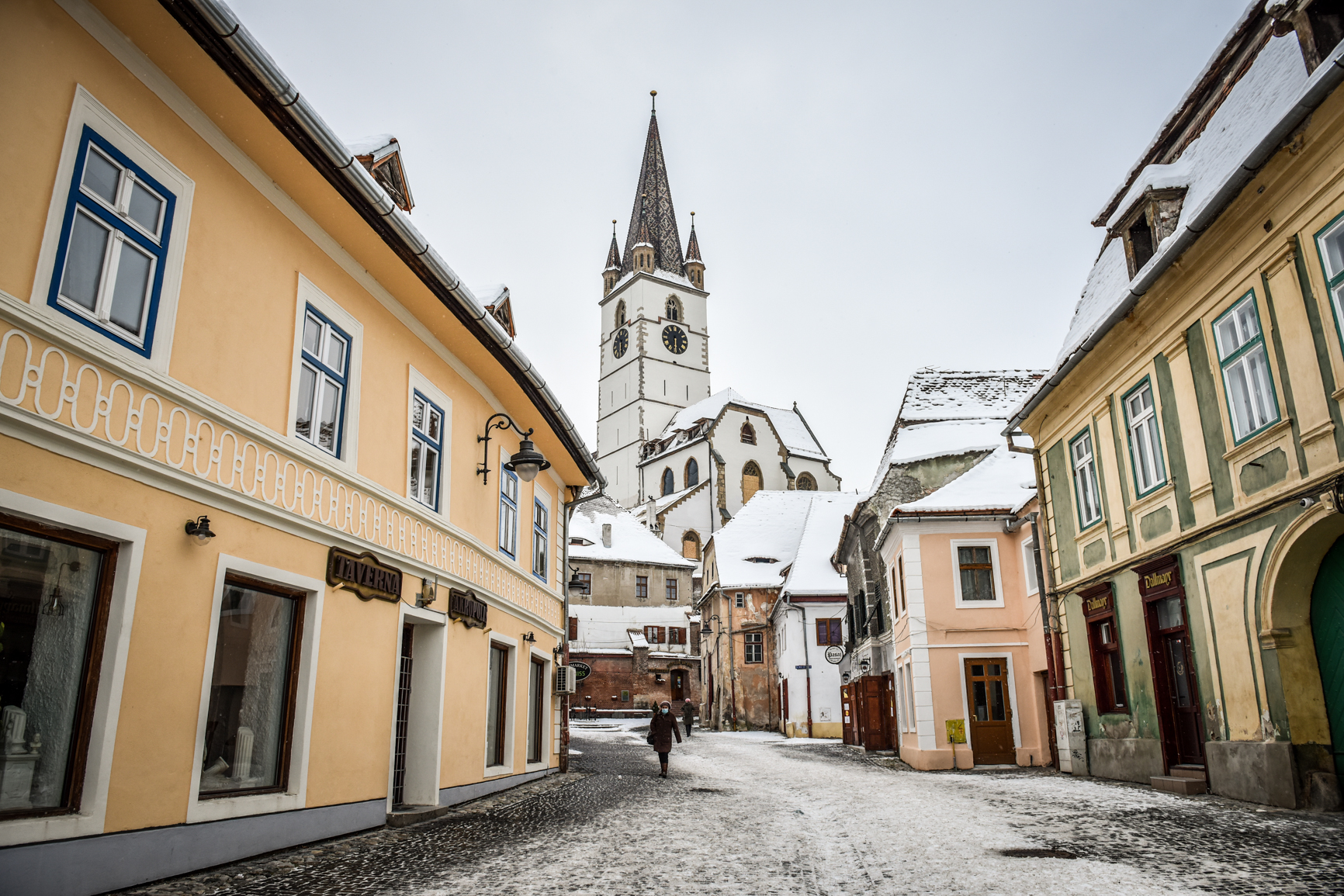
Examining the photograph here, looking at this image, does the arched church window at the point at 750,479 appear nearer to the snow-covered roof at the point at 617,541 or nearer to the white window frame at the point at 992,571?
the snow-covered roof at the point at 617,541

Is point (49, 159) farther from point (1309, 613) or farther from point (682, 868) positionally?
point (1309, 613)


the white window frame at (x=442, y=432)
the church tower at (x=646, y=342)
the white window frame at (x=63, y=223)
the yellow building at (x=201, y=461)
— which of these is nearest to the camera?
the yellow building at (x=201, y=461)

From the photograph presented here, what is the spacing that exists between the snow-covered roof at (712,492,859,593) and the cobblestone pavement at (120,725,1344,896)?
31993mm

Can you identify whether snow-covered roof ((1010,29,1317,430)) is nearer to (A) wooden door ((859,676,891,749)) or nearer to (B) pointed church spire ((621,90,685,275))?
(A) wooden door ((859,676,891,749))

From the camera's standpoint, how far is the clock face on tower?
8481 cm

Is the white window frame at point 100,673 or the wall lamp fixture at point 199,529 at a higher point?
the wall lamp fixture at point 199,529

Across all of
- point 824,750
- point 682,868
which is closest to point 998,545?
point 824,750

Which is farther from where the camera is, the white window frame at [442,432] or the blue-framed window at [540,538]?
the blue-framed window at [540,538]

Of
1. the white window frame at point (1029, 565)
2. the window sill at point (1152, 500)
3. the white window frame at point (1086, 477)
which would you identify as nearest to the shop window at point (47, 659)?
the window sill at point (1152, 500)

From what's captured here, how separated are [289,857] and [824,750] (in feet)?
69.9

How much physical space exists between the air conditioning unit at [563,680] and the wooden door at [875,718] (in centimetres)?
1118

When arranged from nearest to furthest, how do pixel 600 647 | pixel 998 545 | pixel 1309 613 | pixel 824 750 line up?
pixel 1309 613, pixel 998 545, pixel 824 750, pixel 600 647

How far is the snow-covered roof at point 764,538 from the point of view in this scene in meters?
46.2

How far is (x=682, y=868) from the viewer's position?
7137mm
